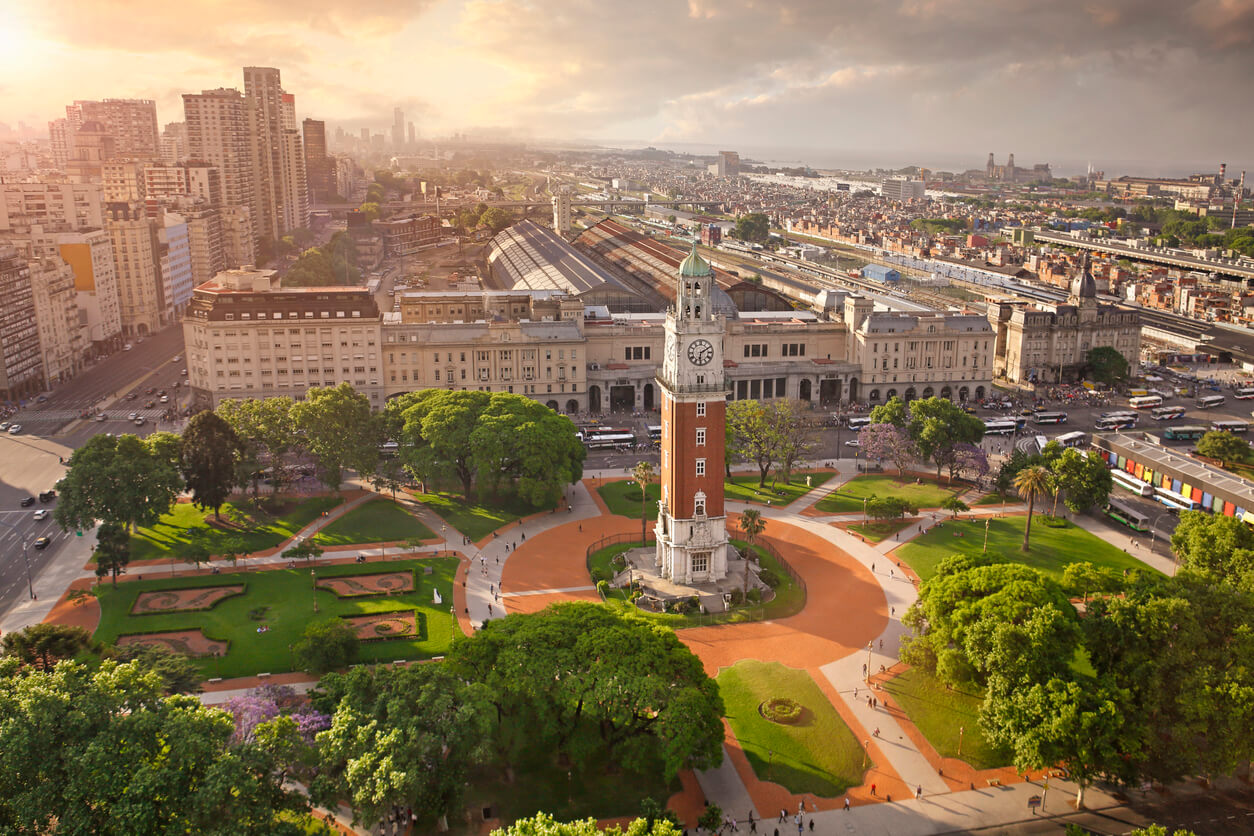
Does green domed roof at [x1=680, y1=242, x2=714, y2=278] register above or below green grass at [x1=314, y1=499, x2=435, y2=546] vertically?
above

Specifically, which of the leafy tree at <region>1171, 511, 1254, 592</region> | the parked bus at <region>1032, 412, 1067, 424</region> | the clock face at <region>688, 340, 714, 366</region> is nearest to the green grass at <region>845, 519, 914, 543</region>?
the leafy tree at <region>1171, 511, 1254, 592</region>

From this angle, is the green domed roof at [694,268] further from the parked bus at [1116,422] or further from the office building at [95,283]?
the office building at [95,283]

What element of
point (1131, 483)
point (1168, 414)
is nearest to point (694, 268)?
point (1131, 483)

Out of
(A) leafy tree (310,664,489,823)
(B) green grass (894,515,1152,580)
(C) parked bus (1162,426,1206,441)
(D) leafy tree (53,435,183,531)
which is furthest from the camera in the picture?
(C) parked bus (1162,426,1206,441)

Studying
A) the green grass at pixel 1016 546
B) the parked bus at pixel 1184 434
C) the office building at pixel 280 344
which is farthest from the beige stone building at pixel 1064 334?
the office building at pixel 280 344

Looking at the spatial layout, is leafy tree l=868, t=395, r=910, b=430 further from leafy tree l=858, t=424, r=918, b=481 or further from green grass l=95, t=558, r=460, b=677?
green grass l=95, t=558, r=460, b=677

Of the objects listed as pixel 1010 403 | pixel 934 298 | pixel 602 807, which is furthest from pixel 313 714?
pixel 934 298

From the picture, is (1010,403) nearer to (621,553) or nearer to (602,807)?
(621,553)

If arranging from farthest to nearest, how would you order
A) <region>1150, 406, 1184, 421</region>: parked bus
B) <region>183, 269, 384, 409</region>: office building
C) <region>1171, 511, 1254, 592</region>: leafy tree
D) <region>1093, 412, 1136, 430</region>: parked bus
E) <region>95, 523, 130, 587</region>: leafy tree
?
1. <region>1150, 406, 1184, 421</region>: parked bus
2. <region>1093, 412, 1136, 430</region>: parked bus
3. <region>183, 269, 384, 409</region>: office building
4. <region>95, 523, 130, 587</region>: leafy tree
5. <region>1171, 511, 1254, 592</region>: leafy tree
